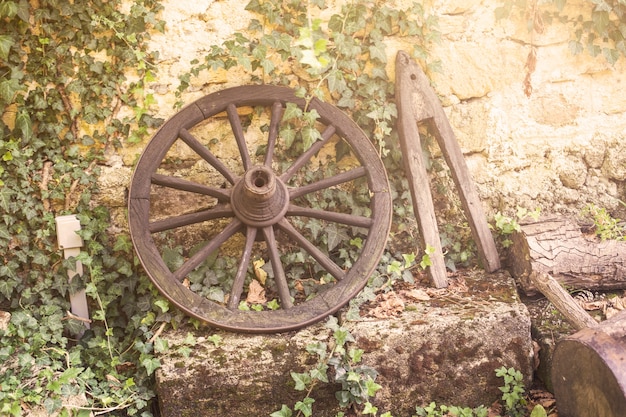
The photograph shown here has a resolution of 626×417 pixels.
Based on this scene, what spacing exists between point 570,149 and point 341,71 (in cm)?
154

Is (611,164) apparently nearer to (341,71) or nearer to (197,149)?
(341,71)

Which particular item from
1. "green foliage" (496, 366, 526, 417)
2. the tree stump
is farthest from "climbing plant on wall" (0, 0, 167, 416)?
the tree stump

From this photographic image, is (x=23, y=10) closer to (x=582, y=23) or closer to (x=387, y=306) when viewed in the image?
(x=387, y=306)

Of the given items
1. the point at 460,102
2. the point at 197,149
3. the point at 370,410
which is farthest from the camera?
the point at 460,102

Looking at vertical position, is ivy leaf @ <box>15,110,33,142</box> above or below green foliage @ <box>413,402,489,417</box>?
above

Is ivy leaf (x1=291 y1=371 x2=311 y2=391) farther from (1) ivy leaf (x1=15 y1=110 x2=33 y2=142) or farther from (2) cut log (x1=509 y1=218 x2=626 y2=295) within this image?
(1) ivy leaf (x1=15 y1=110 x2=33 y2=142)

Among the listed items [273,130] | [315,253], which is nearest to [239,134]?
[273,130]

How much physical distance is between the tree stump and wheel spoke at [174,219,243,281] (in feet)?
5.38

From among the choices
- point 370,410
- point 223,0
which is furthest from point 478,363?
point 223,0

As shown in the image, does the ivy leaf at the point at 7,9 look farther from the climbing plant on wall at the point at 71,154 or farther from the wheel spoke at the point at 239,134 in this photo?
the wheel spoke at the point at 239,134

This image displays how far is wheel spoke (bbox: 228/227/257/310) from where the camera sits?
3000 millimetres

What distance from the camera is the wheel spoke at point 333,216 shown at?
3.20 metres

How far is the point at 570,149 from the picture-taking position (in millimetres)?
3742

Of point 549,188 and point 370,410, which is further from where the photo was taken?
point 549,188
